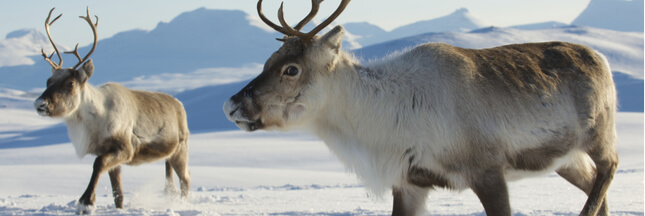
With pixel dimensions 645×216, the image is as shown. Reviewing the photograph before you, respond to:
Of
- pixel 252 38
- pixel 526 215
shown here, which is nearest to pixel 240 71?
pixel 252 38

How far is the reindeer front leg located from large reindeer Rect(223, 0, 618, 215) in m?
3.40

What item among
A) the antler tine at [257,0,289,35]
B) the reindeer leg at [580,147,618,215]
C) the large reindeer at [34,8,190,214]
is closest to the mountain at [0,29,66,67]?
the large reindeer at [34,8,190,214]

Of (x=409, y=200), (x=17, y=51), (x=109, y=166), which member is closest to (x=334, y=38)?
(x=409, y=200)

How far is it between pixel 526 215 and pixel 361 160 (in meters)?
2.28

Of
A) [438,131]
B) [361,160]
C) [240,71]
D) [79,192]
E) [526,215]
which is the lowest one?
[240,71]

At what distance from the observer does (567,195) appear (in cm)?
747

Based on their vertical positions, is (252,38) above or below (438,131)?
below

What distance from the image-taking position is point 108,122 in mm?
7395

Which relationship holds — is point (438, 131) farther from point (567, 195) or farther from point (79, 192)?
point (79, 192)

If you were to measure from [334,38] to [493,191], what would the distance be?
1288mm

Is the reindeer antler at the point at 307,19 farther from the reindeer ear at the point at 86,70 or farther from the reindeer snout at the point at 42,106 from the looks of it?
the reindeer ear at the point at 86,70

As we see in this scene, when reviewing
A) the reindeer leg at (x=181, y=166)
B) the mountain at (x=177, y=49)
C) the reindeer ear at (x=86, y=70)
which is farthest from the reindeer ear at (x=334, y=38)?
the mountain at (x=177, y=49)

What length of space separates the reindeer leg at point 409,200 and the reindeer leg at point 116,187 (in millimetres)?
4084

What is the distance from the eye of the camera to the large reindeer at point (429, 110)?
384 cm
